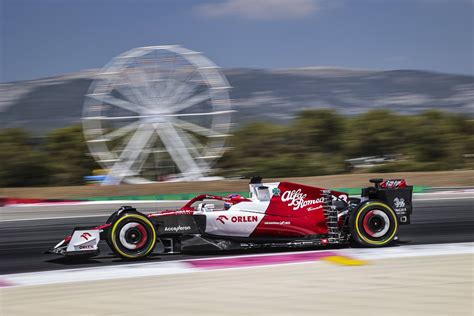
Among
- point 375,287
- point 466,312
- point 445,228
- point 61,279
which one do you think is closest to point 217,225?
point 61,279

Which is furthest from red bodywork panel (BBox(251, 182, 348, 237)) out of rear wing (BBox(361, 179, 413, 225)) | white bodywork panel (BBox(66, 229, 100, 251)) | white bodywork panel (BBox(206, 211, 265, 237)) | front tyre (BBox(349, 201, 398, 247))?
white bodywork panel (BBox(66, 229, 100, 251))

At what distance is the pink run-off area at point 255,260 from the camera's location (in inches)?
352

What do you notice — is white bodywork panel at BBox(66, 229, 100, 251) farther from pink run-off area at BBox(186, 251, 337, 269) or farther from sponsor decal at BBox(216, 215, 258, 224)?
sponsor decal at BBox(216, 215, 258, 224)

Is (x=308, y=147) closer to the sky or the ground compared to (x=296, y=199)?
closer to the sky

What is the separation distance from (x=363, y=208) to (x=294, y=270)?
2.08 m

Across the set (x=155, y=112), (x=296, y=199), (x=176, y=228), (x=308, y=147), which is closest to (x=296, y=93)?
(x=308, y=147)

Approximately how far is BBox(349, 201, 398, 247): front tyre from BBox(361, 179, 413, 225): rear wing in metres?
0.19

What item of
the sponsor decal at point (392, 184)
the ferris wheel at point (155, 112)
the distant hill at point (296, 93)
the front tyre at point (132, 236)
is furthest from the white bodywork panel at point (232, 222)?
the distant hill at point (296, 93)

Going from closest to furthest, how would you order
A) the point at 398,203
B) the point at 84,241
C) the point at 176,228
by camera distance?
1. the point at 84,241
2. the point at 176,228
3. the point at 398,203

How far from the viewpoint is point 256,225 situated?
32.0 feet

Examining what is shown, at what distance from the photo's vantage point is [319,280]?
7.65 meters

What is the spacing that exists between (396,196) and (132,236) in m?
4.01

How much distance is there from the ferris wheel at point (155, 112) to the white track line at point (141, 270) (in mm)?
24835

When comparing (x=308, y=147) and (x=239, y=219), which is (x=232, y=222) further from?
(x=308, y=147)
